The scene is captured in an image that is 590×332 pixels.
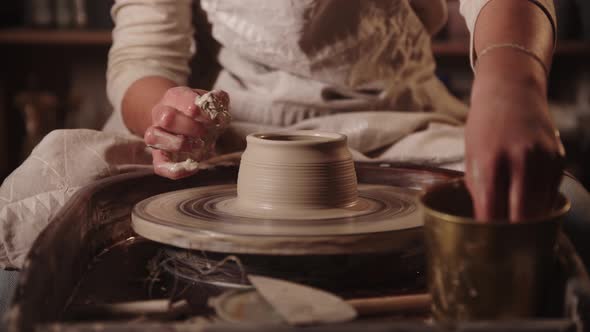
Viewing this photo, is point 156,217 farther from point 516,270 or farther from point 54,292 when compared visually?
point 516,270

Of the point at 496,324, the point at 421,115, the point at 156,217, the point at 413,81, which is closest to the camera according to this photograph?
the point at 496,324

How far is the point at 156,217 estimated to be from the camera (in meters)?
0.71

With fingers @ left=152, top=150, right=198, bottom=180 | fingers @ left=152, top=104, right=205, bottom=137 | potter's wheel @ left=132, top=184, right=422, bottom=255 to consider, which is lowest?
potter's wheel @ left=132, top=184, right=422, bottom=255

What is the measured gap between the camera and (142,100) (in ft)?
3.53

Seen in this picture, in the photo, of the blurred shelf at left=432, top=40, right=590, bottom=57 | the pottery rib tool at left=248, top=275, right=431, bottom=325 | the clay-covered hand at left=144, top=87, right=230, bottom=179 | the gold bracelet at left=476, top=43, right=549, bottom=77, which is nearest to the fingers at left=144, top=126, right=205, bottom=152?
the clay-covered hand at left=144, top=87, right=230, bottom=179

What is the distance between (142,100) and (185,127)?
0.32 metres

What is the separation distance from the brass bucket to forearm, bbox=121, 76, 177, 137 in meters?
0.63

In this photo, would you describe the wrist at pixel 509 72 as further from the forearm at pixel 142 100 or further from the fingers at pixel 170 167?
the forearm at pixel 142 100

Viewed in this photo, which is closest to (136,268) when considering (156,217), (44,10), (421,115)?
(156,217)

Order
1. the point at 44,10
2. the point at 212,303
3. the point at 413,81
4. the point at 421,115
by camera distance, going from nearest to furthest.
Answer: the point at 212,303 → the point at 421,115 → the point at 413,81 → the point at 44,10

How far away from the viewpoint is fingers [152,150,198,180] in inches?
31.3

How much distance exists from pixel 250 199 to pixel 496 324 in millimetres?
362

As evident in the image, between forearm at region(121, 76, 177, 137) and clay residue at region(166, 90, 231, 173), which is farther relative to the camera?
forearm at region(121, 76, 177, 137)

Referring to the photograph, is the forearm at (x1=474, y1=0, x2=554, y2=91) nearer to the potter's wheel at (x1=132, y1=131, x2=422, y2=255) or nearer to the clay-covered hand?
the potter's wheel at (x1=132, y1=131, x2=422, y2=255)
